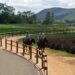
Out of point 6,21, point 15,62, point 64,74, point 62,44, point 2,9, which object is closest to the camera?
point 64,74

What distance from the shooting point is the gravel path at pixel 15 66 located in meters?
21.4

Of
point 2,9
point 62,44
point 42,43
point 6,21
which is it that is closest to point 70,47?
point 62,44

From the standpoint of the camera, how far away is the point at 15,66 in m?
23.7

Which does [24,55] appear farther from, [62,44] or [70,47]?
[62,44]

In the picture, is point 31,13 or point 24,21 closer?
point 24,21

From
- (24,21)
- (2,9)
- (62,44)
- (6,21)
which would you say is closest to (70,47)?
(62,44)

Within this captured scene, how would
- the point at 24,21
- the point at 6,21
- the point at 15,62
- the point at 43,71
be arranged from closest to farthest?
the point at 43,71, the point at 15,62, the point at 6,21, the point at 24,21

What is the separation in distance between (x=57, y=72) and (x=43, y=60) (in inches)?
112

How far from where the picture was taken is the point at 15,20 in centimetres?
14800

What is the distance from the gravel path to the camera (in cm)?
2141

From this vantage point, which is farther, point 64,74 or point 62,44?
point 62,44

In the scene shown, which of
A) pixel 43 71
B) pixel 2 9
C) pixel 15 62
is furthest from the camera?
pixel 2 9

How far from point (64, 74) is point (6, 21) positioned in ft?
393

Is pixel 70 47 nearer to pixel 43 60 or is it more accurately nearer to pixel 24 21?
pixel 43 60
